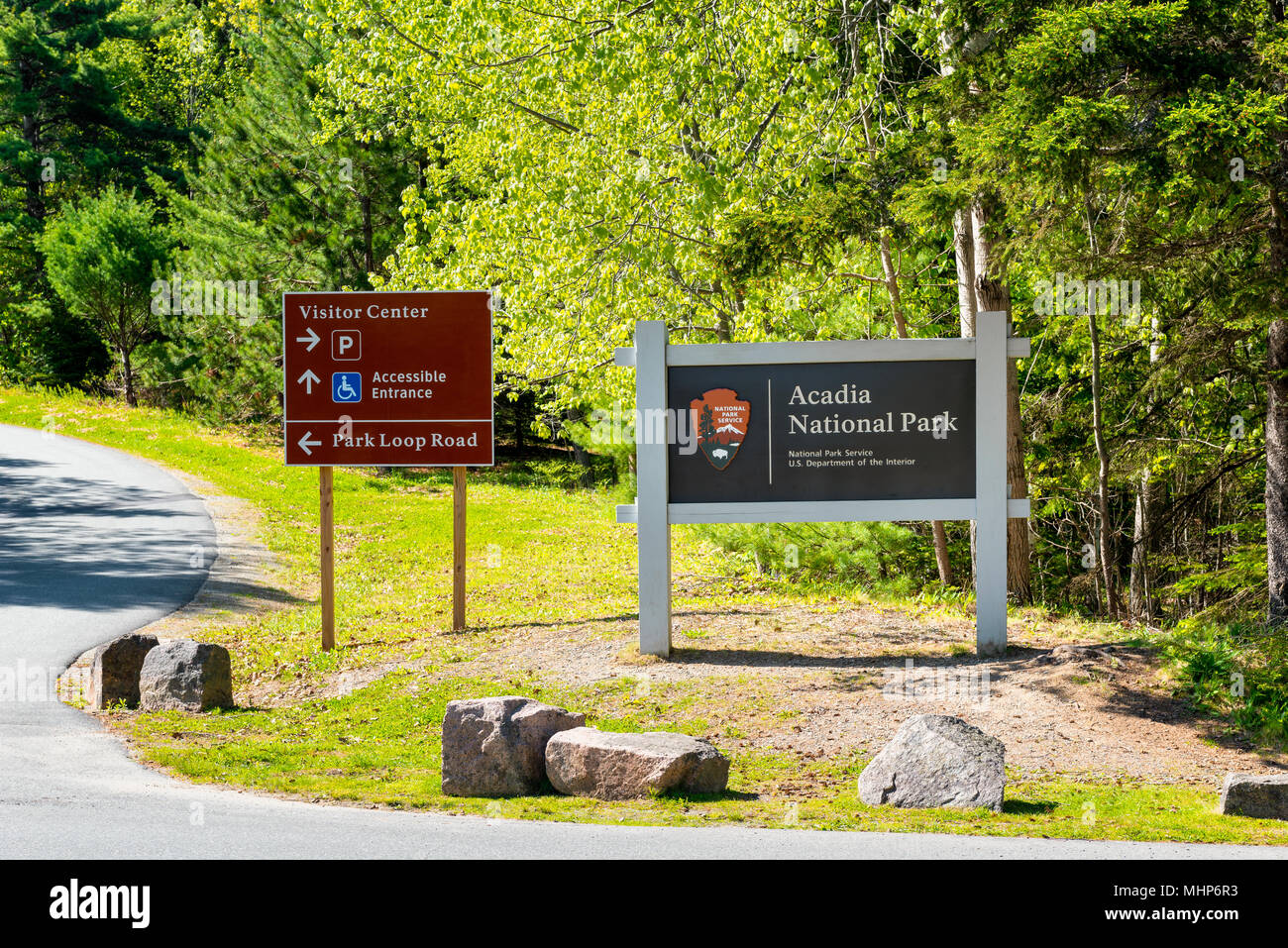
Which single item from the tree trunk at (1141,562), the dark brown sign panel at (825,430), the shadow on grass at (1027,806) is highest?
the dark brown sign panel at (825,430)

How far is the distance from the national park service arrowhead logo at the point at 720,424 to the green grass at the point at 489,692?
5.83 feet

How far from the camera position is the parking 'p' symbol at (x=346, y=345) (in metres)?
11.9

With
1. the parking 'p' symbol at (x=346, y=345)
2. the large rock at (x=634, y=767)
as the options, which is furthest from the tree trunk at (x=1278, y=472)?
the parking 'p' symbol at (x=346, y=345)

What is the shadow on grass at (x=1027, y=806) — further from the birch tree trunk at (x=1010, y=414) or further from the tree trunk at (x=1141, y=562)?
the tree trunk at (x=1141, y=562)

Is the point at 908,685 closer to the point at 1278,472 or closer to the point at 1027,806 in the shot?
the point at 1027,806

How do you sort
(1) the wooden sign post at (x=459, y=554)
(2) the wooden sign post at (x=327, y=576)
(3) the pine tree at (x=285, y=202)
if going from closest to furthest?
(2) the wooden sign post at (x=327, y=576), (1) the wooden sign post at (x=459, y=554), (3) the pine tree at (x=285, y=202)

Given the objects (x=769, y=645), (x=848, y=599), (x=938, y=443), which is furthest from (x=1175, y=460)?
(x=769, y=645)

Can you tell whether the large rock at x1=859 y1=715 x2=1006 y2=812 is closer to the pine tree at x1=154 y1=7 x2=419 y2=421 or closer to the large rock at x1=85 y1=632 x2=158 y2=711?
the large rock at x1=85 y1=632 x2=158 y2=711

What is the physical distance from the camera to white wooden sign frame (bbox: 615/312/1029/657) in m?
9.89

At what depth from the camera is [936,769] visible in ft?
22.1

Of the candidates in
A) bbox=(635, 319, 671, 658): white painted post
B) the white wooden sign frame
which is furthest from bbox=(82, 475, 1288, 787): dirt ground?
the white wooden sign frame

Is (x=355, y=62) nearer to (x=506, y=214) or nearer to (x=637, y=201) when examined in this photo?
(x=506, y=214)

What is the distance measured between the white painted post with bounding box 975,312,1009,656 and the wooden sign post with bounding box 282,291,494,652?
4794mm

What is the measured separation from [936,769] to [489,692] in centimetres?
398
